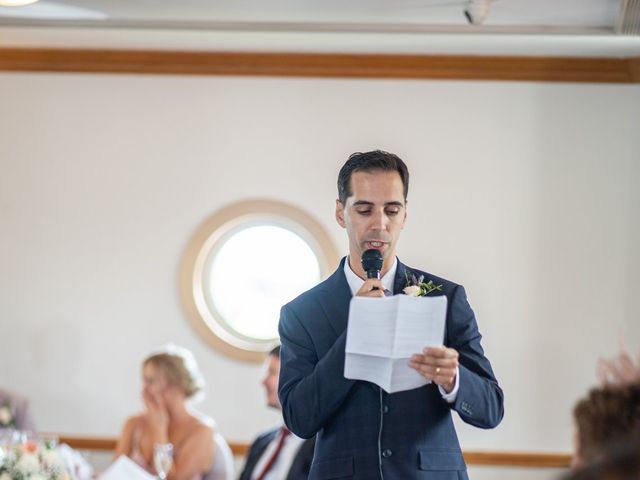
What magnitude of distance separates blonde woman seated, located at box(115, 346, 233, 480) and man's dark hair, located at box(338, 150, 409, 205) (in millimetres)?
3185

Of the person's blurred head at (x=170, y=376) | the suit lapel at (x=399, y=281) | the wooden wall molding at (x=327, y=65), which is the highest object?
the wooden wall molding at (x=327, y=65)

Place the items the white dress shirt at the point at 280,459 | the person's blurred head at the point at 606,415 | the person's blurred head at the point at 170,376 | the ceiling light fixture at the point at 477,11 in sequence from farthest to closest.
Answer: the person's blurred head at the point at 170,376, the ceiling light fixture at the point at 477,11, the white dress shirt at the point at 280,459, the person's blurred head at the point at 606,415

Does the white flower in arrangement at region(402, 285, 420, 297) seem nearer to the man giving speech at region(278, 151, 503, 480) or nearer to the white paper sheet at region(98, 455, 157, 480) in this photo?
the man giving speech at region(278, 151, 503, 480)

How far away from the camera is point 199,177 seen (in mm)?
6219

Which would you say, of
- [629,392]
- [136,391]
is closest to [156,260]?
[136,391]

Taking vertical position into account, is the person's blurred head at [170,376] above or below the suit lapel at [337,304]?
below

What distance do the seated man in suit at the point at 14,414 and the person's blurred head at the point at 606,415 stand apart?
15.4 ft

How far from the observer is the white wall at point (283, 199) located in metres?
6.00

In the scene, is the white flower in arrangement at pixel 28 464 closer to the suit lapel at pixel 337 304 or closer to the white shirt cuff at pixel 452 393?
the suit lapel at pixel 337 304

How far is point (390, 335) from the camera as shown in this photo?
186cm

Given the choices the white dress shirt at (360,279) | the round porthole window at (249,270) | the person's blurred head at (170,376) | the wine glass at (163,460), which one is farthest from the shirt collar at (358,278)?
the round porthole window at (249,270)

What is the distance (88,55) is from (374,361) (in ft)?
15.8

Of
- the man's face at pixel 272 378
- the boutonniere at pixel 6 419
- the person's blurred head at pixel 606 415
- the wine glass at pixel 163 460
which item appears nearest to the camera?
the person's blurred head at pixel 606 415

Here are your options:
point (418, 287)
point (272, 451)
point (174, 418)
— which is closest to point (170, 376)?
point (174, 418)
